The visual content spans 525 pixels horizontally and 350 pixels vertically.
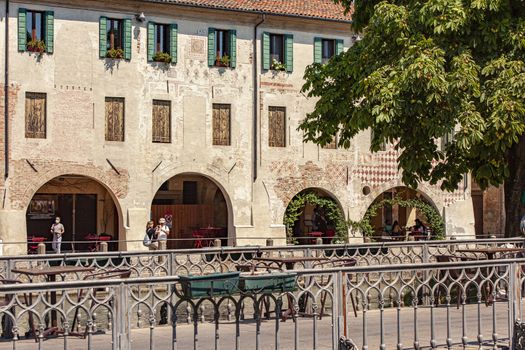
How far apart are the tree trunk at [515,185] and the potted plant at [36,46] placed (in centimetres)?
1884

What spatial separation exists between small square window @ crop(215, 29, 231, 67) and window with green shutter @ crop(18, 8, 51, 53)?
6.68 metres

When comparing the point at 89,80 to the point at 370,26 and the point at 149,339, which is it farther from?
the point at 149,339

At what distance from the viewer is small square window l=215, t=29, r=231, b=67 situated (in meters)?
38.3

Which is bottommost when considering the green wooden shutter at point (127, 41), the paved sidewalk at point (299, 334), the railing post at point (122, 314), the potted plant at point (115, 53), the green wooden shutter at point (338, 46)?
the paved sidewalk at point (299, 334)

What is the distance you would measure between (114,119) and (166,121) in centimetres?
212

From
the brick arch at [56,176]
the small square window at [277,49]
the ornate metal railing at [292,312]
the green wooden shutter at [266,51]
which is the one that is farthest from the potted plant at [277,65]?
the ornate metal railing at [292,312]

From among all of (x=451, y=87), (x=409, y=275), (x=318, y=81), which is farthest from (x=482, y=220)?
(x=409, y=275)

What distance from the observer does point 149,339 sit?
34.6ft

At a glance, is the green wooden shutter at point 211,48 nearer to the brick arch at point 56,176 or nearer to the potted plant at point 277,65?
the potted plant at point 277,65

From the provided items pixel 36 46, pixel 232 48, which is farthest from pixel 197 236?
pixel 36 46

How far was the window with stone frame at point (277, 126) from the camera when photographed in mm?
39219

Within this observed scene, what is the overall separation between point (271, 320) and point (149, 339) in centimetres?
153

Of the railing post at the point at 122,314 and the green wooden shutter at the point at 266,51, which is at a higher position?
the green wooden shutter at the point at 266,51

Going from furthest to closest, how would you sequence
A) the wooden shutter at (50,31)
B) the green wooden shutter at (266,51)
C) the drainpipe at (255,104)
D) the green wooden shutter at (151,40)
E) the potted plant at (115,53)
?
the green wooden shutter at (266,51), the drainpipe at (255,104), the green wooden shutter at (151,40), the potted plant at (115,53), the wooden shutter at (50,31)
